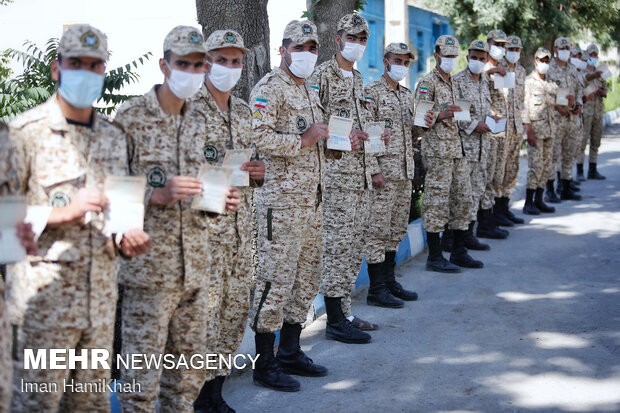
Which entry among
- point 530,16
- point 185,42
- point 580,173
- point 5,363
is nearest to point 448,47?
point 185,42

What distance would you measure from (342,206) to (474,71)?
3.75 m

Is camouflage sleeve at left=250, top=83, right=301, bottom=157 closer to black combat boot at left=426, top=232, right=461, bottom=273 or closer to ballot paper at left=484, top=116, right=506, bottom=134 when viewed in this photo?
black combat boot at left=426, top=232, right=461, bottom=273

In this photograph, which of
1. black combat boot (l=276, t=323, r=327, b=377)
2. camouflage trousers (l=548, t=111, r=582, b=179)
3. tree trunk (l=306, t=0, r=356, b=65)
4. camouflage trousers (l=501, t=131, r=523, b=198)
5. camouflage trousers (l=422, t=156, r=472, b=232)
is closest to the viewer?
black combat boot (l=276, t=323, r=327, b=377)

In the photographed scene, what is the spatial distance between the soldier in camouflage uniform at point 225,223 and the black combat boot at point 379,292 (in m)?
2.76

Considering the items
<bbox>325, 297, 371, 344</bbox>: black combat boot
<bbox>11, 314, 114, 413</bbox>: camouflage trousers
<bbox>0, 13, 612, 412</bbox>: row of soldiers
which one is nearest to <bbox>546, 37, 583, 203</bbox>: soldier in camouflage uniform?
<bbox>0, 13, 612, 412</bbox>: row of soldiers

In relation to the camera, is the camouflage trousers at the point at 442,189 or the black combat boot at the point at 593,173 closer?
the camouflage trousers at the point at 442,189

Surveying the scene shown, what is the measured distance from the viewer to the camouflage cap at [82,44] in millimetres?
3312

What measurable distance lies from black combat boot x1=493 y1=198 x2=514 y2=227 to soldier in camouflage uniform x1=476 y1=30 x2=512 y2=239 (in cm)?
41

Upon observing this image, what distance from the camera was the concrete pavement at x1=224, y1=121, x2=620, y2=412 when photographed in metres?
5.00

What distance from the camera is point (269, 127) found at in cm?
511

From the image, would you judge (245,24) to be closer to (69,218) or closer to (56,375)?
(69,218)

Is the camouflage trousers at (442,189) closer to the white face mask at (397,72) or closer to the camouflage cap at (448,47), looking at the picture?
the camouflage cap at (448,47)

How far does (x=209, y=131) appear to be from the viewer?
4.41 metres

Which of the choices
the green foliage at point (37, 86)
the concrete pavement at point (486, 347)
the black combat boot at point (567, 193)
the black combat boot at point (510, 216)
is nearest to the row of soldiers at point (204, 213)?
the concrete pavement at point (486, 347)
